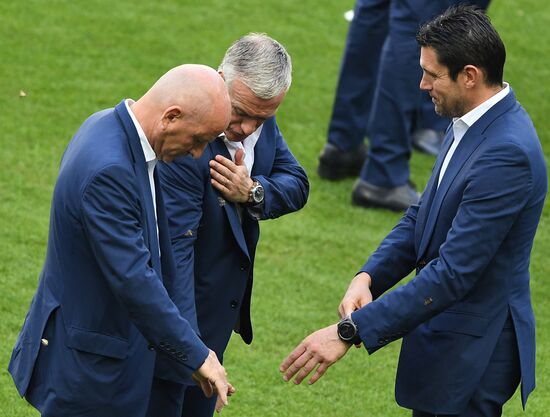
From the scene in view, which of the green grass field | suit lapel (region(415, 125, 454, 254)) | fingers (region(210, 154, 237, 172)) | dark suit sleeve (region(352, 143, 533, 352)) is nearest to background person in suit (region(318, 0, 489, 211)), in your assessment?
the green grass field

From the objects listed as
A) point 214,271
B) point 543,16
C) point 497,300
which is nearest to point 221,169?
point 214,271

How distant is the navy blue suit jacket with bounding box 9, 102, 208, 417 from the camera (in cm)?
375

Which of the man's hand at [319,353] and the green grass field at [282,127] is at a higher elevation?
the man's hand at [319,353]

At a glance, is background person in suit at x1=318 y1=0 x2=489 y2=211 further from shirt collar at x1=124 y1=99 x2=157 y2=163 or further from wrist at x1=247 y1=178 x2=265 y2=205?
shirt collar at x1=124 y1=99 x2=157 y2=163

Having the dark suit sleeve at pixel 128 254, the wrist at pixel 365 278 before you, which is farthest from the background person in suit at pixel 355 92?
the dark suit sleeve at pixel 128 254

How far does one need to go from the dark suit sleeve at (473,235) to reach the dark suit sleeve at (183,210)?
2.42 feet

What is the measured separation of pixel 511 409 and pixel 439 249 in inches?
84.5

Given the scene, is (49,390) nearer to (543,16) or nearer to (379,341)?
(379,341)

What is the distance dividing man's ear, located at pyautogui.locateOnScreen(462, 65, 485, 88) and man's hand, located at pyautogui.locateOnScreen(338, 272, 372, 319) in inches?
36.6

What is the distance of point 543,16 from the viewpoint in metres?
12.7

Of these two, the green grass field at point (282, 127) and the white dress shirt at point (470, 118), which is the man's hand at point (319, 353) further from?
the green grass field at point (282, 127)

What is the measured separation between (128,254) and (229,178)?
0.77m

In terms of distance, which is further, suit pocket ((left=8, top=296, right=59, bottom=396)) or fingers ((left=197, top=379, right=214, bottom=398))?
fingers ((left=197, top=379, right=214, bottom=398))

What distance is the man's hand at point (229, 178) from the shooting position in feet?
14.5
